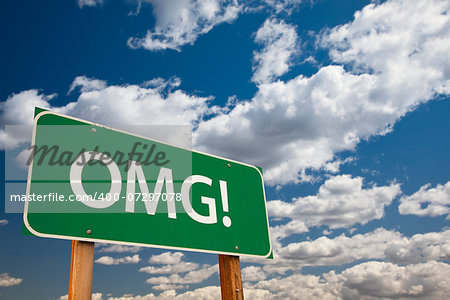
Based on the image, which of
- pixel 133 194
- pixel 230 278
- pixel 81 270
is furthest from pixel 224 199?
pixel 81 270

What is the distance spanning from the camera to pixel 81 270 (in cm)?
279

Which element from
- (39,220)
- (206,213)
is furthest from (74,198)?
(206,213)

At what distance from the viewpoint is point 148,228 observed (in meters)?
3.32

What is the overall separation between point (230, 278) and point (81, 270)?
1766mm

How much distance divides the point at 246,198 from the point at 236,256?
28.5 inches

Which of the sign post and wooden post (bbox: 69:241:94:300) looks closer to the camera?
wooden post (bbox: 69:241:94:300)

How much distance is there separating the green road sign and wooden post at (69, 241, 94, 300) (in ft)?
0.28

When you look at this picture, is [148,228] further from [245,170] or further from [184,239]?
[245,170]

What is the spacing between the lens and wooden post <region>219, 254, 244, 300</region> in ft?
13.0

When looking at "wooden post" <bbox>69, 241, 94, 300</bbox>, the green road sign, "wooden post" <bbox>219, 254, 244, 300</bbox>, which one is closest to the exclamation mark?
the green road sign

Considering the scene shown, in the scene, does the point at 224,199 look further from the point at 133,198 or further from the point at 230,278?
the point at 133,198

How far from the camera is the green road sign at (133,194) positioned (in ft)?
9.41

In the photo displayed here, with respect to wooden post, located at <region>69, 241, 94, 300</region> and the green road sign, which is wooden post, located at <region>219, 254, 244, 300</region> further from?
wooden post, located at <region>69, 241, 94, 300</region>

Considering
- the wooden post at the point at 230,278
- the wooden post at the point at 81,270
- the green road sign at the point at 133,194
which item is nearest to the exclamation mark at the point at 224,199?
the green road sign at the point at 133,194
